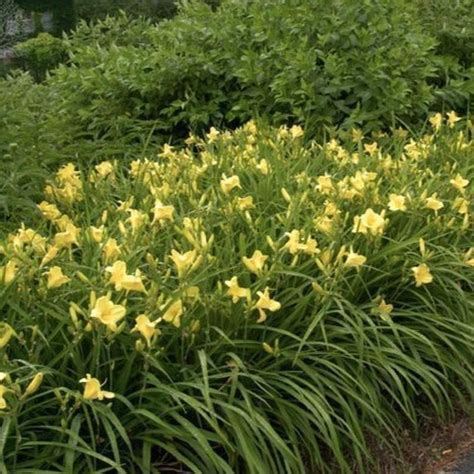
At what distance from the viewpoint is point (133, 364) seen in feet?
7.62

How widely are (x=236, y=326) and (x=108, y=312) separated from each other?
1.58 feet

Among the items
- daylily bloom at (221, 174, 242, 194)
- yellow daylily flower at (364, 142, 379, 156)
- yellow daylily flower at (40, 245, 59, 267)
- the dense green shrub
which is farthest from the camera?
the dense green shrub

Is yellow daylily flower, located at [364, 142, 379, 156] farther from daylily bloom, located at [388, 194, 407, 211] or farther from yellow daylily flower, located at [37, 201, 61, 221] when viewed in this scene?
yellow daylily flower, located at [37, 201, 61, 221]

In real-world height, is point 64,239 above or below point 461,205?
above

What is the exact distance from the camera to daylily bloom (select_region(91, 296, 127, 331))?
2.11m

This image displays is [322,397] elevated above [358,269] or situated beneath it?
situated beneath

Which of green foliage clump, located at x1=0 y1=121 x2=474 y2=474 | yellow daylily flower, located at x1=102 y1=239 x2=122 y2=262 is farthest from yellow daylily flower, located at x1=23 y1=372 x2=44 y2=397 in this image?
yellow daylily flower, located at x1=102 y1=239 x2=122 y2=262

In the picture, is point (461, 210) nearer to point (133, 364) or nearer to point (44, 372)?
point (133, 364)

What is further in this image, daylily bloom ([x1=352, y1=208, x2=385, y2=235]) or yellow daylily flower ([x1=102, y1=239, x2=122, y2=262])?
daylily bloom ([x1=352, y1=208, x2=385, y2=235])

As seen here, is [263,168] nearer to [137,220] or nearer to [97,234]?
[137,220]

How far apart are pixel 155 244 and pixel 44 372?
0.75 m

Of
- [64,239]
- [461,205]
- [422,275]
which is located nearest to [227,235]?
[64,239]

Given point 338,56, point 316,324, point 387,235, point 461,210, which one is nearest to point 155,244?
point 316,324

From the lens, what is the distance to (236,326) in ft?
8.14
